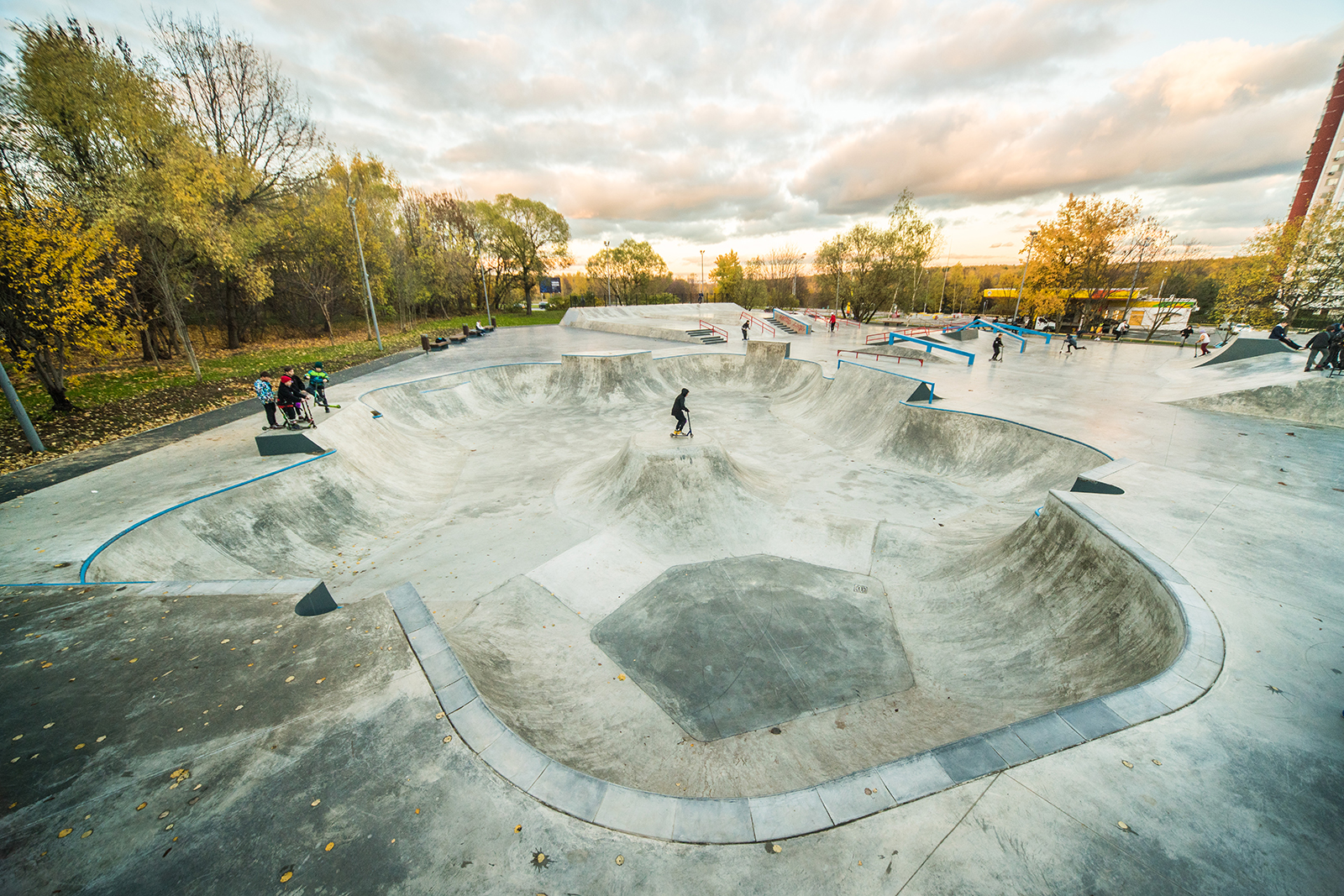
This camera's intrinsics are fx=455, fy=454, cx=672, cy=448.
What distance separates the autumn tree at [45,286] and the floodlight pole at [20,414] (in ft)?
6.99

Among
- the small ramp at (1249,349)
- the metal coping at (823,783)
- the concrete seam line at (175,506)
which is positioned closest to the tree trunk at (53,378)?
the concrete seam line at (175,506)

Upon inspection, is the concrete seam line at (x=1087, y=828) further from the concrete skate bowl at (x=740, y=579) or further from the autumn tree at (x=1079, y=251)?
the autumn tree at (x=1079, y=251)

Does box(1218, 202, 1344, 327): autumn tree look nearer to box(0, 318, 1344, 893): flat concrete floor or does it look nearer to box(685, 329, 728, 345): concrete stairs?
box(685, 329, 728, 345): concrete stairs

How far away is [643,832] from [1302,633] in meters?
6.70

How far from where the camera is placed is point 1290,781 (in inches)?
127

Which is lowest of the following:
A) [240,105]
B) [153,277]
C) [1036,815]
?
[1036,815]

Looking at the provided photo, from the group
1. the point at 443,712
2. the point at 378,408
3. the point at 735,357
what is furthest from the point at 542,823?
the point at 735,357

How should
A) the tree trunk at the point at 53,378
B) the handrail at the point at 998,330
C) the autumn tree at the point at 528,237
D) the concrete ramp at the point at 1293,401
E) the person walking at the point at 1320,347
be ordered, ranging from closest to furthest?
the concrete ramp at the point at 1293,401
the tree trunk at the point at 53,378
the person walking at the point at 1320,347
the handrail at the point at 998,330
the autumn tree at the point at 528,237

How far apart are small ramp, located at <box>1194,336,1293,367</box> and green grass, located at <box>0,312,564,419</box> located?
39887mm

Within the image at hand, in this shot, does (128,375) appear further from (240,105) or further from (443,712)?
(443,712)

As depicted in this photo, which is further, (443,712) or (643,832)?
(443,712)

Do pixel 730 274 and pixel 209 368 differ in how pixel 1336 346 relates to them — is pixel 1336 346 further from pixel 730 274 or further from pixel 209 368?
pixel 730 274

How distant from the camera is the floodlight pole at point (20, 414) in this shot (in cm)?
984

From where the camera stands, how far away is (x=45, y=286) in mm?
11656
